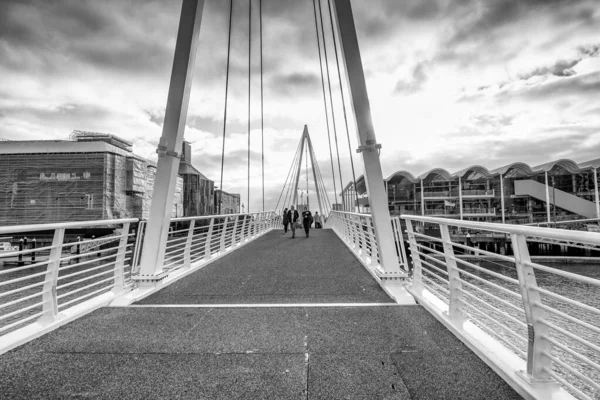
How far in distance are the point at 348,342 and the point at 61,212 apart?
3963cm

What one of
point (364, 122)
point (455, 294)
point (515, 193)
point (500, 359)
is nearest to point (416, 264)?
point (455, 294)

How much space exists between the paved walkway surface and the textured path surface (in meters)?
0.29

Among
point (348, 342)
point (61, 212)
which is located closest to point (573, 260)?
point (348, 342)

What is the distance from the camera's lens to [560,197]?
44.8 metres

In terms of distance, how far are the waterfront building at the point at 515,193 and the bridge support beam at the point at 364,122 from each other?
35906 mm

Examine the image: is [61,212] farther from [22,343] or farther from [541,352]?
[541,352]

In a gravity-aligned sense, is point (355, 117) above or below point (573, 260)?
above

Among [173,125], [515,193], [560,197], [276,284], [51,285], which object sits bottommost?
[276,284]

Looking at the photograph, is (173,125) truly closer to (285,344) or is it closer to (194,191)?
(285,344)

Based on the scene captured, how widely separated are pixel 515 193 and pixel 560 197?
4.98 m

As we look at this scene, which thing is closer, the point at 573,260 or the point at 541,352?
the point at 541,352

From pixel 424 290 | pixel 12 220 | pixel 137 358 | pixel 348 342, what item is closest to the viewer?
pixel 137 358

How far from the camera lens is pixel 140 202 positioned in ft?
129

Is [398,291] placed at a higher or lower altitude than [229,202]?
lower
